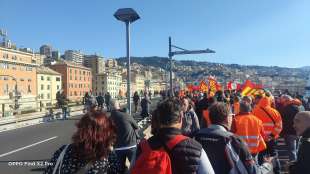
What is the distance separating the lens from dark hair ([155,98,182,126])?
3523 millimetres

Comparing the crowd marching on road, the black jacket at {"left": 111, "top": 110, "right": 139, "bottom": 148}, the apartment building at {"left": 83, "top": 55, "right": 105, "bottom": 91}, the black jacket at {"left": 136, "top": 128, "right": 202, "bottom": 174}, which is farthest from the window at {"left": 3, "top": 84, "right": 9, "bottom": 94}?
the black jacket at {"left": 136, "top": 128, "right": 202, "bottom": 174}

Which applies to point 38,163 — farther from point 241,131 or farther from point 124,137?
point 241,131

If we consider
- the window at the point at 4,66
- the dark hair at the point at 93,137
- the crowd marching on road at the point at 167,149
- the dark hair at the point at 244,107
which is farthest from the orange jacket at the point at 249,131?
the window at the point at 4,66

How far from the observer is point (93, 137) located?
3264 mm

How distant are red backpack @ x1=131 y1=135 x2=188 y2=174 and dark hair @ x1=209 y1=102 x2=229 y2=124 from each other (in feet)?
3.75

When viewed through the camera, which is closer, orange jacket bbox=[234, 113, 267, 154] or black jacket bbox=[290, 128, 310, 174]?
black jacket bbox=[290, 128, 310, 174]

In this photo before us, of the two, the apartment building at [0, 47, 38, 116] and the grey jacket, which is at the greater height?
the apartment building at [0, 47, 38, 116]

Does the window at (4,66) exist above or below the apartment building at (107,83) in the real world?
above

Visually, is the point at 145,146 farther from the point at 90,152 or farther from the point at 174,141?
the point at 90,152

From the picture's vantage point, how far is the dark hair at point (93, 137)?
323 cm

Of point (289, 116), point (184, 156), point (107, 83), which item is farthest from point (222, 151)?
point (107, 83)

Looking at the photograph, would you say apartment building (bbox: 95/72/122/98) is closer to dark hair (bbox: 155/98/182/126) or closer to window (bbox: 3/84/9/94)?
window (bbox: 3/84/9/94)

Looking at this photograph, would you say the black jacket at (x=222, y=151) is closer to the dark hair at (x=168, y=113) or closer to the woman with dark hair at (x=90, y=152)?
the dark hair at (x=168, y=113)

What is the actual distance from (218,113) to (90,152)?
5.55 ft
